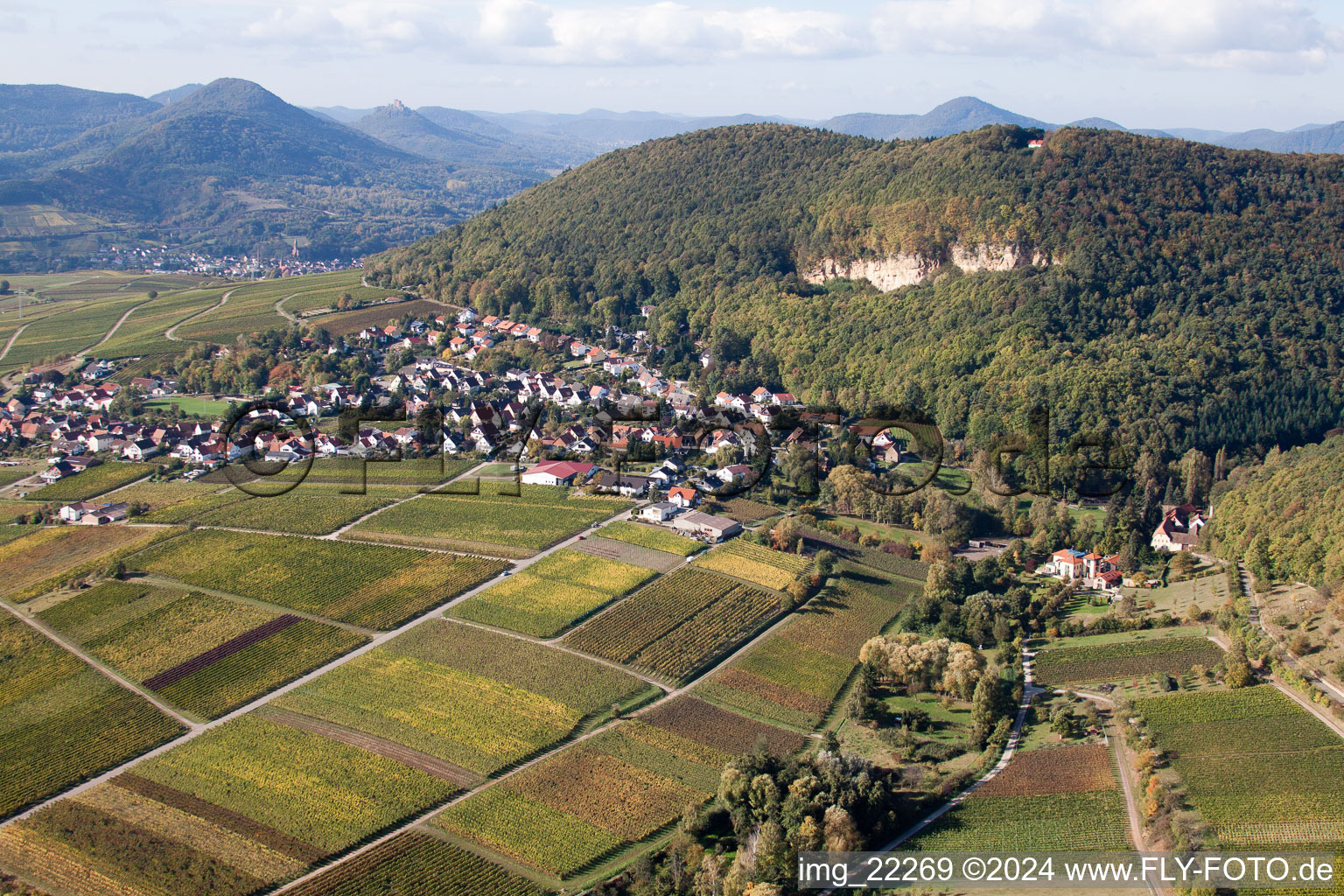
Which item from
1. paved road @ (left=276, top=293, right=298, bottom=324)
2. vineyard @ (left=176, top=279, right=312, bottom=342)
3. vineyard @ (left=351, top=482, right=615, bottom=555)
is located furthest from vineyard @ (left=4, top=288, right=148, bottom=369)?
vineyard @ (left=351, top=482, right=615, bottom=555)

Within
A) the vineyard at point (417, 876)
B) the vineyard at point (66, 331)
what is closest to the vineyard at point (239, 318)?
the vineyard at point (66, 331)

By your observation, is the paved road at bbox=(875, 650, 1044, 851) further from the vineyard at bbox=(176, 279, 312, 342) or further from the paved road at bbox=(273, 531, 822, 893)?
the vineyard at bbox=(176, 279, 312, 342)

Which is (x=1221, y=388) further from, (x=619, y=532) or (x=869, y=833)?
(x=869, y=833)

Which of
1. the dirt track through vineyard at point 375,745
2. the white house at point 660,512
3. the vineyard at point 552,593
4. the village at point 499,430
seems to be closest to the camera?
the dirt track through vineyard at point 375,745

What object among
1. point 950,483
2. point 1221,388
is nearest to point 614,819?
point 950,483

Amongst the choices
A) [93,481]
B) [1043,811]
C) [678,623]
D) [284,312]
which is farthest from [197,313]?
[1043,811]

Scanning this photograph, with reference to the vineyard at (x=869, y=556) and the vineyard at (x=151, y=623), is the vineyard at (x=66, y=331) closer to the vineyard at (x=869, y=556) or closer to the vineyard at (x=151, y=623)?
the vineyard at (x=151, y=623)

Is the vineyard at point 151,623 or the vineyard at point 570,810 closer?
the vineyard at point 570,810
